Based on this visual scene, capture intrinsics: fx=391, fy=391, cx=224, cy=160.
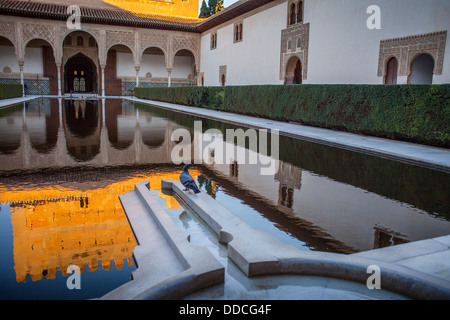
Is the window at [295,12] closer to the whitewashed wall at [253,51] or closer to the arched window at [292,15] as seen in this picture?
the arched window at [292,15]

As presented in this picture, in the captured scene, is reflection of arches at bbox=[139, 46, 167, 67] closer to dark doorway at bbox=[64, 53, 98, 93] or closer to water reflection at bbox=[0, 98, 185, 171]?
dark doorway at bbox=[64, 53, 98, 93]

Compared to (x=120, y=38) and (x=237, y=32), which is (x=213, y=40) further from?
(x=120, y=38)

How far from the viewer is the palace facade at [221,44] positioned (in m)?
12.2

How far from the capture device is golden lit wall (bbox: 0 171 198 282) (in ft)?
8.50

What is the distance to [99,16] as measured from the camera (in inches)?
1128

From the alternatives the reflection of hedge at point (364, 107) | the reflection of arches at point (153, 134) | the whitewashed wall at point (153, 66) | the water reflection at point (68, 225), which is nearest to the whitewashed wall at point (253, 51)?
the reflection of hedge at point (364, 107)

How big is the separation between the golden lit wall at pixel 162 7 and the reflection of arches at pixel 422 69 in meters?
25.5

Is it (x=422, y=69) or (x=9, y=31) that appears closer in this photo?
(x=422, y=69)

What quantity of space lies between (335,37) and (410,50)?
3.97 m

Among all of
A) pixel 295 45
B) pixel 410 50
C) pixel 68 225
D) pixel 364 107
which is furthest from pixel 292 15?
pixel 68 225

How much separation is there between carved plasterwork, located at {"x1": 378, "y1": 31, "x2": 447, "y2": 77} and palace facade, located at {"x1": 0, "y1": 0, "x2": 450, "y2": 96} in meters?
0.03
